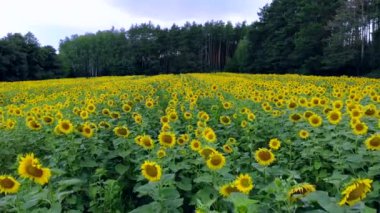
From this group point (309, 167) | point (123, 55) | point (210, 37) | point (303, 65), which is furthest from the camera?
point (210, 37)

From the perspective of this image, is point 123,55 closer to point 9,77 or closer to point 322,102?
point 9,77

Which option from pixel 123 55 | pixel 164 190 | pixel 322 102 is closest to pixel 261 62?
pixel 123 55

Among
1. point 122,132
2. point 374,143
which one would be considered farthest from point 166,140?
point 374,143

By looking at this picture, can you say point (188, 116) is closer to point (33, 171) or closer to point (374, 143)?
point (374, 143)

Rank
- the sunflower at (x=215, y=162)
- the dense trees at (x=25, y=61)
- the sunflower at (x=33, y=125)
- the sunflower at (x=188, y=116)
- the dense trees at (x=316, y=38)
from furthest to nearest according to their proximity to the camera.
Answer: the dense trees at (x=25, y=61), the dense trees at (x=316, y=38), the sunflower at (x=188, y=116), the sunflower at (x=33, y=125), the sunflower at (x=215, y=162)

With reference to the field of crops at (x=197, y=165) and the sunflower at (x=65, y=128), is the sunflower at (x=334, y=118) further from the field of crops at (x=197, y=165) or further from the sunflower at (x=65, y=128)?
the sunflower at (x=65, y=128)

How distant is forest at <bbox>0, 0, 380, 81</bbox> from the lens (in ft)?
117

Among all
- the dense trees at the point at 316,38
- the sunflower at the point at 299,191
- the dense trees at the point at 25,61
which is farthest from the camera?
the dense trees at the point at 25,61

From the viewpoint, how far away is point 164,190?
248 centimetres

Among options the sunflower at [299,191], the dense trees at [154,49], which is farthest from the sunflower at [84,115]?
the dense trees at [154,49]

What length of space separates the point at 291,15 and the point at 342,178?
148ft

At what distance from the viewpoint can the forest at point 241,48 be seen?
35.7m

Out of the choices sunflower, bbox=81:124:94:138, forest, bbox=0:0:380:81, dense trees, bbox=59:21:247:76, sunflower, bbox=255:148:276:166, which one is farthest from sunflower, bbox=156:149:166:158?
dense trees, bbox=59:21:247:76

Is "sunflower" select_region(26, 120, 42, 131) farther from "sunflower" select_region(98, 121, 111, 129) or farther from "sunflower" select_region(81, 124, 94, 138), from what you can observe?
"sunflower" select_region(81, 124, 94, 138)
